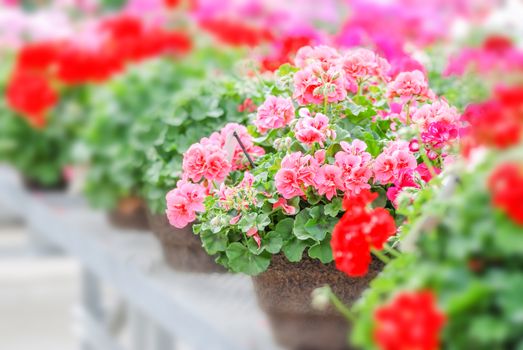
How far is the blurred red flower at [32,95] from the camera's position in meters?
2.57

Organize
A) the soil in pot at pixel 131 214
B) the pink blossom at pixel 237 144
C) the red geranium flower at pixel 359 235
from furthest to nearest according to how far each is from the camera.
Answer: the soil in pot at pixel 131 214
the pink blossom at pixel 237 144
the red geranium flower at pixel 359 235

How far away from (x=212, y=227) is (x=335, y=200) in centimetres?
12

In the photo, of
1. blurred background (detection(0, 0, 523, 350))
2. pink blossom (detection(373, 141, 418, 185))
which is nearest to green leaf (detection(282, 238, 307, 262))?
pink blossom (detection(373, 141, 418, 185))

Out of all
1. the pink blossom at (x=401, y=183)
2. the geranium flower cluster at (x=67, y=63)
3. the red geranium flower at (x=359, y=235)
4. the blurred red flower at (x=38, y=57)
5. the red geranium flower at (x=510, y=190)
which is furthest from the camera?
the blurred red flower at (x=38, y=57)

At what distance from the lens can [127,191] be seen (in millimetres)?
1921

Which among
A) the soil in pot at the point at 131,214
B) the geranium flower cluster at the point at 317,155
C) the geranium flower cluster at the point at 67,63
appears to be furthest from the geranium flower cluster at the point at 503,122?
the geranium flower cluster at the point at 67,63

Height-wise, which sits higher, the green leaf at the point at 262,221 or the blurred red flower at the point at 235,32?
the blurred red flower at the point at 235,32

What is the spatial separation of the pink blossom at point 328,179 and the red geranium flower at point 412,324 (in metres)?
0.44

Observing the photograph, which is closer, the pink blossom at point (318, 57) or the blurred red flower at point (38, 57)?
the pink blossom at point (318, 57)

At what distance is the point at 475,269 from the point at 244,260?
1.63 feet

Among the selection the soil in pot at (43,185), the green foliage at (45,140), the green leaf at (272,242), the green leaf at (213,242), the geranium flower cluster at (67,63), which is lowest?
the green leaf at (272,242)

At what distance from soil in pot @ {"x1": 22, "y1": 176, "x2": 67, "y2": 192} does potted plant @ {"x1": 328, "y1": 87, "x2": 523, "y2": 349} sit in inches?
86.8

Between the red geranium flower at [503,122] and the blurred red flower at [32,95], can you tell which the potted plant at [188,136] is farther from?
the blurred red flower at [32,95]

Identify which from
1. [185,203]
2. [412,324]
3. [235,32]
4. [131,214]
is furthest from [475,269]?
[235,32]
